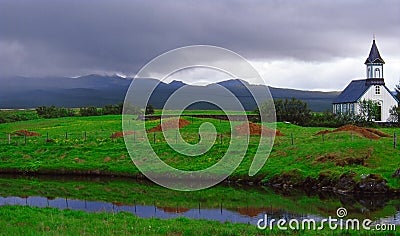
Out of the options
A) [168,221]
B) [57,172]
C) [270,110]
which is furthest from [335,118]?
[168,221]

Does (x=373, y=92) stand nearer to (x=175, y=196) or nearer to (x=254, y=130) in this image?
(x=254, y=130)

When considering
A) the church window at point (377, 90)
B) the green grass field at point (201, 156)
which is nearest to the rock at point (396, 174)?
the green grass field at point (201, 156)

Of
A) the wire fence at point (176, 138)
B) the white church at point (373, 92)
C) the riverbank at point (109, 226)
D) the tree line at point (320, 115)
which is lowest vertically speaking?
the riverbank at point (109, 226)

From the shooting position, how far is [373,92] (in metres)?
108

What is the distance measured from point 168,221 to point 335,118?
7319 centimetres

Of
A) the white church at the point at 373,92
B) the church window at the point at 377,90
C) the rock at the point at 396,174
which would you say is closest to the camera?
the rock at the point at 396,174

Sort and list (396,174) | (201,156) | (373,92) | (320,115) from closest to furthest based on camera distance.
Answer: (396,174) < (201,156) < (320,115) < (373,92)

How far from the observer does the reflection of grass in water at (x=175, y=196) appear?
30.3m

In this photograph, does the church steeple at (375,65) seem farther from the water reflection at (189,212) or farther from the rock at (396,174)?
the water reflection at (189,212)

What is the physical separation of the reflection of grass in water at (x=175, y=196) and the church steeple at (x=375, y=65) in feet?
264

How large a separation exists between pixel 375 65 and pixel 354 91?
695 cm

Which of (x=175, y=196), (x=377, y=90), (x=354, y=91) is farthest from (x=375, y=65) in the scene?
(x=175, y=196)

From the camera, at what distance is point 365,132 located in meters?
59.1

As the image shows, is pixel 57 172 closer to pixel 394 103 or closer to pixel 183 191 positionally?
pixel 183 191
